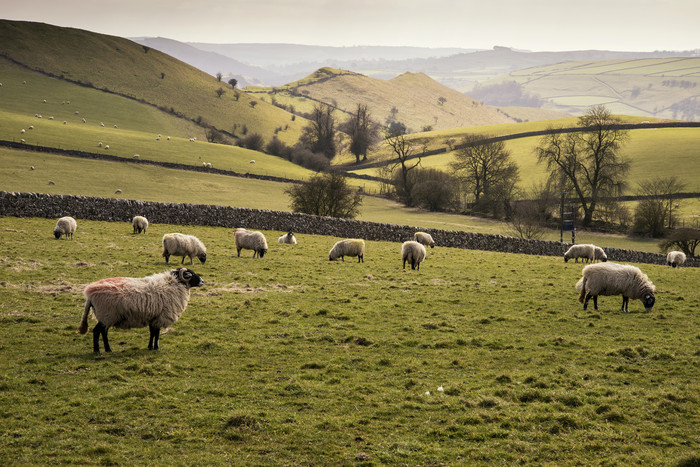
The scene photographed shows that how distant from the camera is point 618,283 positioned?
648 inches

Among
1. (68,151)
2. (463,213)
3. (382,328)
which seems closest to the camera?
(382,328)

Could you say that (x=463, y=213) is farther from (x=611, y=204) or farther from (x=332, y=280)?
(x=332, y=280)

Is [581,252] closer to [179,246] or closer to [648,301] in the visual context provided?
[648,301]

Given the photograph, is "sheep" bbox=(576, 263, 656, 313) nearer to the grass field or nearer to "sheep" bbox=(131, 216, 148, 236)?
the grass field

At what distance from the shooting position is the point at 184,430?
313 inches

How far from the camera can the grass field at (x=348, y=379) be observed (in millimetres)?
7637

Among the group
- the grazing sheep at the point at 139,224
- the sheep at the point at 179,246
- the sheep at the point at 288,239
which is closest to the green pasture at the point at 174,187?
the grazing sheep at the point at 139,224

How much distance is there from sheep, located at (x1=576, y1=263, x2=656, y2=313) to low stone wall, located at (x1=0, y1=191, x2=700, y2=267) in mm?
21344

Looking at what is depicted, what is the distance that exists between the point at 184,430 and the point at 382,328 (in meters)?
7.19

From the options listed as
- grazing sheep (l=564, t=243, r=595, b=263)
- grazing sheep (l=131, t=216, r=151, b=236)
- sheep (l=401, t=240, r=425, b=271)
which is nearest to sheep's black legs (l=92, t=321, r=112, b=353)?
sheep (l=401, t=240, r=425, b=271)

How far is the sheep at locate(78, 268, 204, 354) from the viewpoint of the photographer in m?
10.7

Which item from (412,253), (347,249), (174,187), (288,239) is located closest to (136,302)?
(412,253)

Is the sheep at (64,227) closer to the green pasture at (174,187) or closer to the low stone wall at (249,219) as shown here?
the low stone wall at (249,219)

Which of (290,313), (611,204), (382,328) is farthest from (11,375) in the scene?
(611,204)
